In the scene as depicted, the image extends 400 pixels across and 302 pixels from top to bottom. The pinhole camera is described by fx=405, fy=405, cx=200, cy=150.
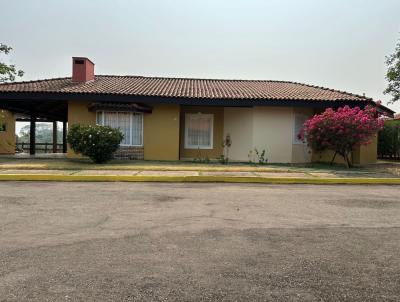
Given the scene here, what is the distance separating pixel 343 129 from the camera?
15.1 meters

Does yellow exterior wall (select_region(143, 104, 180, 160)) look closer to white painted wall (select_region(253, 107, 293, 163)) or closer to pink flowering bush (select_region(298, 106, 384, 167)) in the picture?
white painted wall (select_region(253, 107, 293, 163))

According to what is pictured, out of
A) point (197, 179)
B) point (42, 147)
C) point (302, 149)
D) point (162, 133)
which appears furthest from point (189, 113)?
point (42, 147)

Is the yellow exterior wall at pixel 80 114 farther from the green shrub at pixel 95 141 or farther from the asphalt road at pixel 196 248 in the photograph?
the asphalt road at pixel 196 248

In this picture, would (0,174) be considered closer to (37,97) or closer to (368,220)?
(37,97)

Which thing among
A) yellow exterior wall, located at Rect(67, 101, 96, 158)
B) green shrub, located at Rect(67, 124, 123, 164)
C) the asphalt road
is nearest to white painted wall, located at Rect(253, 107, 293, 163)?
green shrub, located at Rect(67, 124, 123, 164)

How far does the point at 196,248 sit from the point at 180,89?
16.0 m

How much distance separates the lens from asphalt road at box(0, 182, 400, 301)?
140 inches

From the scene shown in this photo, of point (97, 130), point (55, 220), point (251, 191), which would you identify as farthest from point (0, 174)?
point (251, 191)

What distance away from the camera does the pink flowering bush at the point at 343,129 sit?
1502cm

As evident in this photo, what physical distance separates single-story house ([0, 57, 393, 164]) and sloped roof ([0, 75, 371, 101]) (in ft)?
0.15

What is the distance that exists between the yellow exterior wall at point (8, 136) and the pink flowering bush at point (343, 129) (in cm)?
1745

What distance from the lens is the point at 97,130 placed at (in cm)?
1542

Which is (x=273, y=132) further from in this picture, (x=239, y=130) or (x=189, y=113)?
(x=189, y=113)

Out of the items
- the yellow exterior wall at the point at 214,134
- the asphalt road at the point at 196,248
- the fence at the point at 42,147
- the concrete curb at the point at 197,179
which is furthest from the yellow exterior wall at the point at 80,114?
the fence at the point at 42,147
